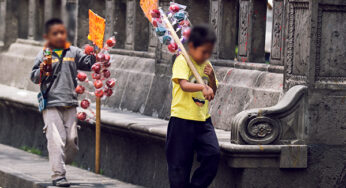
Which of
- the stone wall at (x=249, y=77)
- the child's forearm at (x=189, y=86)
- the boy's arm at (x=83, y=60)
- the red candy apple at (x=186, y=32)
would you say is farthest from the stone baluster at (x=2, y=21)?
the child's forearm at (x=189, y=86)

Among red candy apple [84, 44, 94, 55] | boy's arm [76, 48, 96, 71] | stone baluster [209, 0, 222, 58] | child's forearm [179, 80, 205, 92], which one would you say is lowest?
child's forearm [179, 80, 205, 92]

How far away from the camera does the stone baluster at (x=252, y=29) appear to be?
10062 millimetres

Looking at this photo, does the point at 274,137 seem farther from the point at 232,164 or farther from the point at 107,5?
the point at 107,5

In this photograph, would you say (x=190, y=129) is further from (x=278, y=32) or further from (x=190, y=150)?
(x=278, y=32)

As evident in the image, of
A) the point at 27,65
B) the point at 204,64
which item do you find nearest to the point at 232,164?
the point at 204,64

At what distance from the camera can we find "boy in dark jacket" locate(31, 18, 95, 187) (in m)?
9.65

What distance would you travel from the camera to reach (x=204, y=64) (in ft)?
27.1

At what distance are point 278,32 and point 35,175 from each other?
2876 mm

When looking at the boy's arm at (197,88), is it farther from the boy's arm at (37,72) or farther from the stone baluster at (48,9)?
the stone baluster at (48,9)

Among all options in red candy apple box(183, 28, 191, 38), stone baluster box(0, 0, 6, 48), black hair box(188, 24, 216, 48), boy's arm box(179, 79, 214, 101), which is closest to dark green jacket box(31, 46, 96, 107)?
red candy apple box(183, 28, 191, 38)

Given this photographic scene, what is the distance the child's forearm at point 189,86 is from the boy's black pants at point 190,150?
0.33 m

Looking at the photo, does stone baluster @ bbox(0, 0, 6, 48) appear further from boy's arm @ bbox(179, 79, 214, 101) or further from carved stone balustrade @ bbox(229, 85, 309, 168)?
boy's arm @ bbox(179, 79, 214, 101)

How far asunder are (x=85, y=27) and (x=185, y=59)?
559 cm

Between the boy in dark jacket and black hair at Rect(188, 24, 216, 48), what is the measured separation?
1.95 meters
